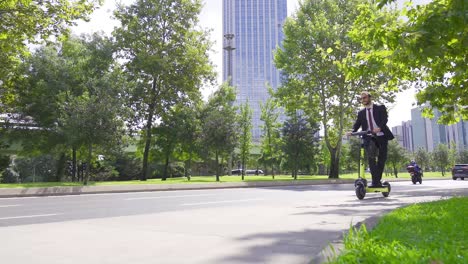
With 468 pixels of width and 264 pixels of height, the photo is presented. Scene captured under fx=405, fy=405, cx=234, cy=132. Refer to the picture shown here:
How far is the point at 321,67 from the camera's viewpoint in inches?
1454

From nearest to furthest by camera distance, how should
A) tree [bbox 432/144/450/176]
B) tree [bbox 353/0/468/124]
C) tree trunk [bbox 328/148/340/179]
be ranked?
tree [bbox 353/0/468/124], tree trunk [bbox 328/148/340/179], tree [bbox 432/144/450/176]

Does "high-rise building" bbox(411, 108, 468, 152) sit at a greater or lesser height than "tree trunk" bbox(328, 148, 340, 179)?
greater

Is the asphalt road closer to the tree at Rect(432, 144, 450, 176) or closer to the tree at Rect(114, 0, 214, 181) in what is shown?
the tree at Rect(114, 0, 214, 181)

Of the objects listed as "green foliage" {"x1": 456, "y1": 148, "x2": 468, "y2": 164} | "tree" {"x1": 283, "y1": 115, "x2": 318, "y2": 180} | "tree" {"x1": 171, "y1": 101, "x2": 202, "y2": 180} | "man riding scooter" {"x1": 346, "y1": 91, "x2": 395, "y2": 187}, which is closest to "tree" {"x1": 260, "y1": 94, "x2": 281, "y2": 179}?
"tree" {"x1": 283, "y1": 115, "x2": 318, "y2": 180}

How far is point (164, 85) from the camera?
1512 inches

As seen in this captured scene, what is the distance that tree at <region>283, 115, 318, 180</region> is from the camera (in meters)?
38.0

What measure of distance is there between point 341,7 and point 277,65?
327 inches

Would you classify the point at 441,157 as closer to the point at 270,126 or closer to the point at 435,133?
the point at 270,126

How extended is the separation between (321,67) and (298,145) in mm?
7481

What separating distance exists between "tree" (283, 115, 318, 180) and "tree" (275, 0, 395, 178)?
2321mm

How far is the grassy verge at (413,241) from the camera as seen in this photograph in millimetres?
2521

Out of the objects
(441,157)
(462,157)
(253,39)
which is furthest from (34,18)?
(253,39)

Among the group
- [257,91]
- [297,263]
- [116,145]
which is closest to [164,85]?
[116,145]

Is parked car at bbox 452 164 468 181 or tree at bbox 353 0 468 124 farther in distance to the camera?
parked car at bbox 452 164 468 181
